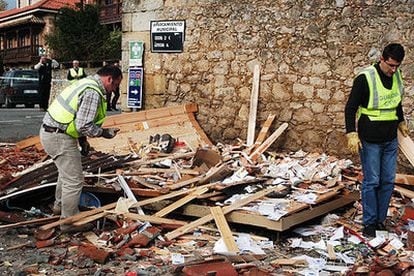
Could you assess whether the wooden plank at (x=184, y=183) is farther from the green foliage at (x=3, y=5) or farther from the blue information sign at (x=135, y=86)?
the green foliage at (x=3, y=5)

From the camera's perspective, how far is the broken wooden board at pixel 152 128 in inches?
368

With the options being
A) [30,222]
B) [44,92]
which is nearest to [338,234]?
[30,222]

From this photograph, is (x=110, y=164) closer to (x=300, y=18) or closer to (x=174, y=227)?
(x=174, y=227)

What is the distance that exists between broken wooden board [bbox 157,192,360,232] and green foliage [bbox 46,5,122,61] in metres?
25.9

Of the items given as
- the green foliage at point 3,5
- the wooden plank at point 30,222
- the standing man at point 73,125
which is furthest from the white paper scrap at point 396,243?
the green foliage at point 3,5

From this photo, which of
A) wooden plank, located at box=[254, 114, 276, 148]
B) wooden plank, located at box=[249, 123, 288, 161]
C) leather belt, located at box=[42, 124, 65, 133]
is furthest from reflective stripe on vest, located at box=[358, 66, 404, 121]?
leather belt, located at box=[42, 124, 65, 133]

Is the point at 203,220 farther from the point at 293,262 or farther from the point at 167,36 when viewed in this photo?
the point at 167,36

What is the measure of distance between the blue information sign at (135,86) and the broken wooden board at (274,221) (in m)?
4.35

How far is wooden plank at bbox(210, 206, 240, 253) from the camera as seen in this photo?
555 cm

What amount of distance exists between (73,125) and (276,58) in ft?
13.5

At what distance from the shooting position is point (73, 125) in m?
5.93

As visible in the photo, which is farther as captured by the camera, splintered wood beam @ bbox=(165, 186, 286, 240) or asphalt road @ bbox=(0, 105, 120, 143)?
asphalt road @ bbox=(0, 105, 120, 143)

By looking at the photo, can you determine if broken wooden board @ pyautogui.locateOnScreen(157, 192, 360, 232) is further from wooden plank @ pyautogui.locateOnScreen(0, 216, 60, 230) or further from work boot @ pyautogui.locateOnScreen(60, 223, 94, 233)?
wooden plank @ pyautogui.locateOnScreen(0, 216, 60, 230)

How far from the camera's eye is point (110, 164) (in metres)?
7.79
